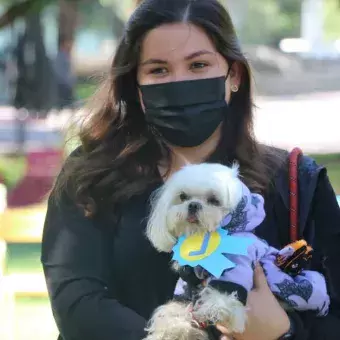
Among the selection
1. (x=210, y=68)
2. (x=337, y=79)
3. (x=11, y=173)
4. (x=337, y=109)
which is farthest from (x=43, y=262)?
(x=337, y=79)

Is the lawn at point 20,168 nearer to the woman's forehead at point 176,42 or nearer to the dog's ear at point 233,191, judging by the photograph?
the woman's forehead at point 176,42

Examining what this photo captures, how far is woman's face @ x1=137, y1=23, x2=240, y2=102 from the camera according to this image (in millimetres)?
2303

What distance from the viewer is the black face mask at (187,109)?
2.41m

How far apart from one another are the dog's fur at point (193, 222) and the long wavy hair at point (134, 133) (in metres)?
0.14

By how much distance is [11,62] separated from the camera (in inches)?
626

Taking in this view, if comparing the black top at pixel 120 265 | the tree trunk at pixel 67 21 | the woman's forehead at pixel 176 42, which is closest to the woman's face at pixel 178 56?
the woman's forehead at pixel 176 42

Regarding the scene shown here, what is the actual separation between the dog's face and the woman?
10 centimetres

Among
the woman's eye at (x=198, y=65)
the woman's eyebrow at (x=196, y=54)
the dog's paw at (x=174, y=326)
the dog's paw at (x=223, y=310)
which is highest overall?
the woman's eyebrow at (x=196, y=54)

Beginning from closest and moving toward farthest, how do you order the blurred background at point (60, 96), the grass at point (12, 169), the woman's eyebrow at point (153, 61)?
1. the woman's eyebrow at point (153, 61)
2. the blurred background at point (60, 96)
3. the grass at point (12, 169)

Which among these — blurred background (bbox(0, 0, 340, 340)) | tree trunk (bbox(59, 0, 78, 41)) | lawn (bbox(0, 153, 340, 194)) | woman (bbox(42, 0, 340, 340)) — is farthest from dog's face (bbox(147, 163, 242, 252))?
tree trunk (bbox(59, 0, 78, 41))

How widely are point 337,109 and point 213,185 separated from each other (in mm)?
23012

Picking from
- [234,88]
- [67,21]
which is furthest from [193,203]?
[67,21]

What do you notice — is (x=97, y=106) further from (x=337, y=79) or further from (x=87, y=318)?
(x=337, y=79)

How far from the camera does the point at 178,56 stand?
231 centimetres
